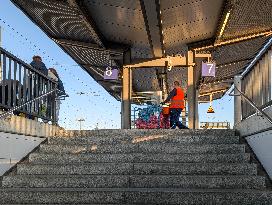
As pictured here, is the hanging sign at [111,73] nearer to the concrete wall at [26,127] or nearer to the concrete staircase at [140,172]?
the concrete wall at [26,127]

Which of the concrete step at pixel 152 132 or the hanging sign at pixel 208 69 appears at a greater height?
the hanging sign at pixel 208 69

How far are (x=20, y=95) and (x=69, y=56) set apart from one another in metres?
11.1

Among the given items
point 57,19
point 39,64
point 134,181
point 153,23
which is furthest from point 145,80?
point 134,181

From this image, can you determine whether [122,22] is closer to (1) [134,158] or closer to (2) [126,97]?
(2) [126,97]

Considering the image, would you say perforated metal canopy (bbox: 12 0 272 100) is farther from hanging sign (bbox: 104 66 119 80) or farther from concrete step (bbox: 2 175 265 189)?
concrete step (bbox: 2 175 265 189)

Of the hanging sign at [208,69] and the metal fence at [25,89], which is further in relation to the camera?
the hanging sign at [208,69]

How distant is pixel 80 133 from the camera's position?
27.0ft

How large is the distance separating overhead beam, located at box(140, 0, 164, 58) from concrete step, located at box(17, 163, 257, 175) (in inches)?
220

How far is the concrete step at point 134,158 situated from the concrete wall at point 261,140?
26cm

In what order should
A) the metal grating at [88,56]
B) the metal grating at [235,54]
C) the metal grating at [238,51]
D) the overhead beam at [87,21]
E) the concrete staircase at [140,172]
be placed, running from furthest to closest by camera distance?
1. the metal grating at [88,56]
2. the metal grating at [235,54]
3. the metal grating at [238,51]
4. the overhead beam at [87,21]
5. the concrete staircase at [140,172]

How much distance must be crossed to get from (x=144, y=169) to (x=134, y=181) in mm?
408

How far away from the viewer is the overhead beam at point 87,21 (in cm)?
1141

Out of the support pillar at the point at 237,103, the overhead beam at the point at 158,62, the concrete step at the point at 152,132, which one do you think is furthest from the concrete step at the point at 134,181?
the overhead beam at the point at 158,62

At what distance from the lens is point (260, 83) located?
269 inches
